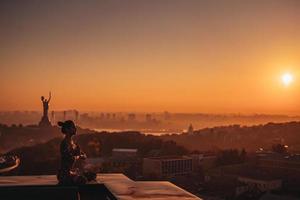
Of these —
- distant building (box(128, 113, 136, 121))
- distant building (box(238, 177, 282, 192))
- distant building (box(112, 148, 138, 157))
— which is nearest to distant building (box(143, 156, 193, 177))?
distant building (box(112, 148, 138, 157))

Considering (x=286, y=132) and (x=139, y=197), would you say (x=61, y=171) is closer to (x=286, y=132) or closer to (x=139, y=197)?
(x=139, y=197)

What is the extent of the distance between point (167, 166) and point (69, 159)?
103ft

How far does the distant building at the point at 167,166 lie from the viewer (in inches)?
1357

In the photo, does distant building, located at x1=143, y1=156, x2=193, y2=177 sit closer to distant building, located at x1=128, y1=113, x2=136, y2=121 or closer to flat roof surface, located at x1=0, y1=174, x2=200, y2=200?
flat roof surface, located at x1=0, y1=174, x2=200, y2=200

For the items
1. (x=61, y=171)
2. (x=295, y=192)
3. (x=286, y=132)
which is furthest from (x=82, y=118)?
(x=61, y=171)

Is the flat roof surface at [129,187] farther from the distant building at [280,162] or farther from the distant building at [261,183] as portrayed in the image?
the distant building at [280,162]

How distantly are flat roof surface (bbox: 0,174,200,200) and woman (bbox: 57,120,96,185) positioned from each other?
0.44 ft

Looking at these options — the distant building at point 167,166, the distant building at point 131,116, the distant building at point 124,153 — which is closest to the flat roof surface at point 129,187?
the distant building at point 167,166

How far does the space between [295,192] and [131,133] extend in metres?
32.4

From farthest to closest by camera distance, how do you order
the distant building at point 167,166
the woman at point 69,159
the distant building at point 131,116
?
the distant building at point 131,116
the distant building at point 167,166
the woman at point 69,159

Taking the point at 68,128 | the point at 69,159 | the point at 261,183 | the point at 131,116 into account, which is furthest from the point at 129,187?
the point at 131,116

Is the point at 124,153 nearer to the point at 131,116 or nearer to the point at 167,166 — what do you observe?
the point at 167,166

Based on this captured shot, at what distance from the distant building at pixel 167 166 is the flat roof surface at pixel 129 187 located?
28.3 meters

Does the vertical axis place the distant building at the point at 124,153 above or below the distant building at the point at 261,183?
above
